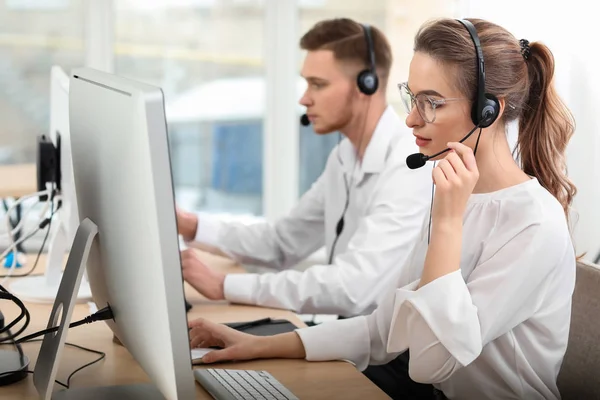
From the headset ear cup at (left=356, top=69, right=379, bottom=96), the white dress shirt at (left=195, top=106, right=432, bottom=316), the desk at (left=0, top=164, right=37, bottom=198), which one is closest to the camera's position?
the white dress shirt at (left=195, top=106, right=432, bottom=316)

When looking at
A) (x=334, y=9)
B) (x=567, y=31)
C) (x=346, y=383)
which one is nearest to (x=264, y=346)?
(x=346, y=383)

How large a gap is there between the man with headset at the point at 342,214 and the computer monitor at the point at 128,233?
66 centimetres

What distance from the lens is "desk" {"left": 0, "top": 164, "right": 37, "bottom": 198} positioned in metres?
2.51

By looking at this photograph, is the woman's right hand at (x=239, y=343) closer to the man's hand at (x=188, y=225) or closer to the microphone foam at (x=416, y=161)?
the microphone foam at (x=416, y=161)

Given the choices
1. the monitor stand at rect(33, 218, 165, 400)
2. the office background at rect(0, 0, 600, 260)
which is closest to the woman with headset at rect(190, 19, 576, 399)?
the monitor stand at rect(33, 218, 165, 400)

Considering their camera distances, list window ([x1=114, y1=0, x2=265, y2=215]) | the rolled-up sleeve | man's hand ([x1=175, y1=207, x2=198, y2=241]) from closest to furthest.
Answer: the rolled-up sleeve
man's hand ([x1=175, y1=207, x2=198, y2=241])
window ([x1=114, y1=0, x2=265, y2=215])

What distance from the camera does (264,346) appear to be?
1440 millimetres

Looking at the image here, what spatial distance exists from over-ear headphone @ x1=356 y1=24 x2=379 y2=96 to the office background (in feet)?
3.73

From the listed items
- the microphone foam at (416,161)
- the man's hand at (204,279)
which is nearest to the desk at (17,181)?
the man's hand at (204,279)

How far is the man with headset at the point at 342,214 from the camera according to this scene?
1.86 meters

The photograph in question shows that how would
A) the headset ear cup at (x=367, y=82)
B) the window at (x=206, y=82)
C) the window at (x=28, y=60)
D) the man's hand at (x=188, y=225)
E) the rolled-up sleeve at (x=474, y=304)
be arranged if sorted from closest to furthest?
the rolled-up sleeve at (x=474, y=304) < the headset ear cup at (x=367, y=82) < the man's hand at (x=188, y=225) < the window at (x=28, y=60) < the window at (x=206, y=82)

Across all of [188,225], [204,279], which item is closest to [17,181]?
[188,225]

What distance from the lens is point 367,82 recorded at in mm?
2160

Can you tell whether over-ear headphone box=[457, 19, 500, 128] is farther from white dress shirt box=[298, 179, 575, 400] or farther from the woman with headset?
white dress shirt box=[298, 179, 575, 400]
